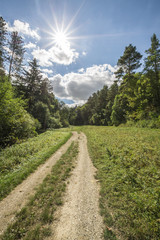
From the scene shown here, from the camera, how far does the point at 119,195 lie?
430 cm

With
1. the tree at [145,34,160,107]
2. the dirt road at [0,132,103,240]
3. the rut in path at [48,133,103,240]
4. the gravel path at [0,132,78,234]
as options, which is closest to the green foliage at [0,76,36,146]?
the gravel path at [0,132,78,234]

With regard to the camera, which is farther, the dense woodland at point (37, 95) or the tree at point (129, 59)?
the tree at point (129, 59)

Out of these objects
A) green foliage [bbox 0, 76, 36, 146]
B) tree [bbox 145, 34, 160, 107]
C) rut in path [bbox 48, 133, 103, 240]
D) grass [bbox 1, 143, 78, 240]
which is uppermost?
tree [bbox 145, 34, 160, 107]

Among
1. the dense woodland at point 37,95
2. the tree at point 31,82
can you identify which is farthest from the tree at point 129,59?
the tree at point 31,82

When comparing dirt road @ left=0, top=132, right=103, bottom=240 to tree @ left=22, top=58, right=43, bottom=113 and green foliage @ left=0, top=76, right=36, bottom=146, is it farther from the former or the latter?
tree @ left=22, top=58, right=43, bottom=113

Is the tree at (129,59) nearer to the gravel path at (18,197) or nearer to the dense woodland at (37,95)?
the dense woodland at (37,95)

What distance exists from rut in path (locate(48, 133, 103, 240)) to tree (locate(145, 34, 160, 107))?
76.4ft

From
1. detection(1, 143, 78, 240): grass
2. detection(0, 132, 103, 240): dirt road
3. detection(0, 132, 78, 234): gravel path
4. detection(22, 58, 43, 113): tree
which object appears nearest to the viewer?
detection(1, 143, 78, 240): grass

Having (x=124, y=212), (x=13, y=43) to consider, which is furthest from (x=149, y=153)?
(x=13, y=43)

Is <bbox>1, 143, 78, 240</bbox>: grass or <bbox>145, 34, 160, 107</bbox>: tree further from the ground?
<bbox>145, 34, 160, 107</bbox>: tree

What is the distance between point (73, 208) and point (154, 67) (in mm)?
28085

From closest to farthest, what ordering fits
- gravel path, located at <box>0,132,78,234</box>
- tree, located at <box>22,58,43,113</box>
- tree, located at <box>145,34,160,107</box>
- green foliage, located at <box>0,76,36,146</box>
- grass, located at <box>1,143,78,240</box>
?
grass, located at <box>1,143,78,240</box>
gravel path, located at <box>0,132,78,234</box>
green foliage, located at <box>0,76,36,146</box>
tree, located at <box>145,34,160,107</box>
tree, located at <box>22,58,43,113</box>

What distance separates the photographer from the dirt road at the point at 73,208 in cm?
297

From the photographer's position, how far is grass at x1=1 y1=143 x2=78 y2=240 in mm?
2861
